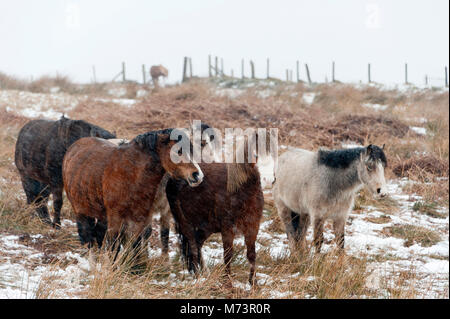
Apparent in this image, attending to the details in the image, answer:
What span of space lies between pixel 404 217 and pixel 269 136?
224 inches

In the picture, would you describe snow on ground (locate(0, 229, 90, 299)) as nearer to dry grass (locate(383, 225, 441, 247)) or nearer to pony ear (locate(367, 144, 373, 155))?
pony ear (locate(367, 144, 373, 155))

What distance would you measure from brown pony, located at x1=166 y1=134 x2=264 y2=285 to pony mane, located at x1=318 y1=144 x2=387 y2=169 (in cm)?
229

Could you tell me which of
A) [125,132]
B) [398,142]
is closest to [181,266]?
[125,132]

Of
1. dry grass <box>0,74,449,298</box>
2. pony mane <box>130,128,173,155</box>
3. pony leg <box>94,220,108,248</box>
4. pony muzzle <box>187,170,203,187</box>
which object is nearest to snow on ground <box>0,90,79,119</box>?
dry grass <box>0,74,449,298</box>

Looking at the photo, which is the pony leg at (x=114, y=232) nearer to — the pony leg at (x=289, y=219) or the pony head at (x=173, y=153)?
the pony head at (x=173, y=153)

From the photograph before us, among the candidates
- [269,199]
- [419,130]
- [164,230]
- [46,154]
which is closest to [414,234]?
[269,199]

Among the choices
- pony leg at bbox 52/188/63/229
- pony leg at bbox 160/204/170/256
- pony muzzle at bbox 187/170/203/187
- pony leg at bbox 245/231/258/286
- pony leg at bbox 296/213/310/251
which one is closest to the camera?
pony muzzle at bbox 187/170/203/187

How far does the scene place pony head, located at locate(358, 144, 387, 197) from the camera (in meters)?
5.57

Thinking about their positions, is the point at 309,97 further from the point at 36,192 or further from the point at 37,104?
the point at 36,192

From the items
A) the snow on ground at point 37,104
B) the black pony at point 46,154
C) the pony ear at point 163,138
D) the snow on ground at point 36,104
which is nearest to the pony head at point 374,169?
the pony ear at point 163,138

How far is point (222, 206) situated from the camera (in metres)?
3.88

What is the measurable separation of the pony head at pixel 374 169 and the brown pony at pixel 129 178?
2.93 meters

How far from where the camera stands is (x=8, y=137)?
10234 millimetres
